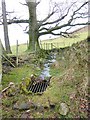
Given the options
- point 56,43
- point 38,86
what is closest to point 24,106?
point 38,86

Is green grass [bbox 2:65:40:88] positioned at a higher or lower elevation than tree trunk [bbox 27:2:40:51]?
lower

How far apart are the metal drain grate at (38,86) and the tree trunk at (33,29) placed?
4180 mm

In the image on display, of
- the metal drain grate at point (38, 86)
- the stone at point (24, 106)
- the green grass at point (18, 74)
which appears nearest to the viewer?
the stone at point (24, 106)

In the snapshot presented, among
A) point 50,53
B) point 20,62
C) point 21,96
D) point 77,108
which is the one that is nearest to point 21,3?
point 50,53

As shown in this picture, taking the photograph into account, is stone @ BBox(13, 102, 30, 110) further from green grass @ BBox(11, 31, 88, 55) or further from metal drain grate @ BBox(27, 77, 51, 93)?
green grass @ BBox(11, 31, 88, 55)

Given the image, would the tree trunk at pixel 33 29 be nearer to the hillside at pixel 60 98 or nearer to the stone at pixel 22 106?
the hillside at pixel 60 98

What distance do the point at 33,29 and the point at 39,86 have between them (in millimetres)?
5285

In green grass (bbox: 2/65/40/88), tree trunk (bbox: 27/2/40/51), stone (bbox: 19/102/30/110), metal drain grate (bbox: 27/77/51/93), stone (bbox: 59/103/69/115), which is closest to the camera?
stone (bbox: 59/103/69/115)

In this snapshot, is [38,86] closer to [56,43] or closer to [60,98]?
[60,98]

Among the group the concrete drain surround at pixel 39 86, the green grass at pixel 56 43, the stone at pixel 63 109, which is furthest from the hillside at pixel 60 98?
the green grass at pixel 56 43

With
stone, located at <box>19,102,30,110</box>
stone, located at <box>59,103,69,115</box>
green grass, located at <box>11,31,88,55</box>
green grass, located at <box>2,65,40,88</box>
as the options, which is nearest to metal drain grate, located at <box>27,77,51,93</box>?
green grass, located at <box>2,65,40,88</box>

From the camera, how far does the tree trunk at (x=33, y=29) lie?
890cm

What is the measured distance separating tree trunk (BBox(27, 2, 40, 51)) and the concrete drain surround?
4.18 metres

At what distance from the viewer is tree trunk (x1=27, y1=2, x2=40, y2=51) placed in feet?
29.2
